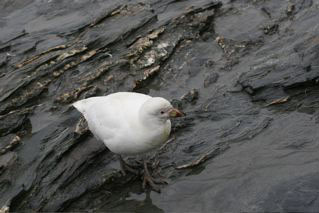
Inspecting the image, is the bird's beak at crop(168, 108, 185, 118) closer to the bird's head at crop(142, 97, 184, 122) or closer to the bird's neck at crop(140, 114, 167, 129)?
the bird's head at crop(142, 97, 184, 122)

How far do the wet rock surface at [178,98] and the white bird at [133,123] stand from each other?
57cm

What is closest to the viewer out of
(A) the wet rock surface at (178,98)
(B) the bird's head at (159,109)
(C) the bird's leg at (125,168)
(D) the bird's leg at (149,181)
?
(B) the bird's head at (159,109)

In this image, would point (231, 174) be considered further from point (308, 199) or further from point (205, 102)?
point (205, 102)

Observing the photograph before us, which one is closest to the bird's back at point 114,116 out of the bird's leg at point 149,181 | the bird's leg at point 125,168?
the bird's leg at point 125,168

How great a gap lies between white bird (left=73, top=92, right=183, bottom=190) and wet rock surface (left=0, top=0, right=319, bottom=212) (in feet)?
1.87

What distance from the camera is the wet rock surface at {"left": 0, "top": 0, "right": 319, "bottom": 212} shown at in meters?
6.40

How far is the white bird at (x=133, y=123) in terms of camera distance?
20.5 ft

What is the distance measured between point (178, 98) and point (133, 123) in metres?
1.87

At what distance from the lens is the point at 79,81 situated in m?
8.79

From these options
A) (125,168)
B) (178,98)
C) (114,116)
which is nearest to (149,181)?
(125,168)

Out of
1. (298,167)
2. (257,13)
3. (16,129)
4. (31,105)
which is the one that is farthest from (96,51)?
(298,167)

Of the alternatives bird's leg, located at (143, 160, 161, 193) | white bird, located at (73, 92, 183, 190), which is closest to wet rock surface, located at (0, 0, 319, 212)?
bird's leg, located at (143, 160, 161, 193)

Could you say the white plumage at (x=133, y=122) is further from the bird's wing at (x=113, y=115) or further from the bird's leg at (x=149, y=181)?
the bird's leg at (x=149, y=181)

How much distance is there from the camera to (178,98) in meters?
8.09
